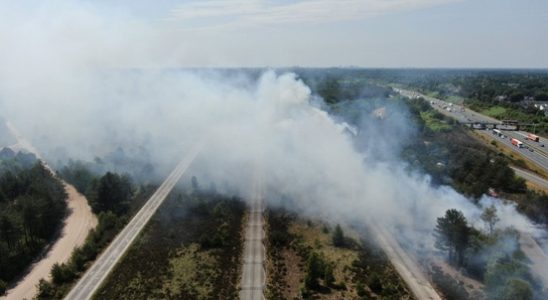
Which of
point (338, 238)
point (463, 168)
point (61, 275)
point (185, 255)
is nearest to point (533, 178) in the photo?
point (463, 168)

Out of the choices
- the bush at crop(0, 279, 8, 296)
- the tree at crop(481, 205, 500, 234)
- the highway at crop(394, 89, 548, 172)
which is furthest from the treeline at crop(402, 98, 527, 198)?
the bush at crop(0, 279, 8, 296)

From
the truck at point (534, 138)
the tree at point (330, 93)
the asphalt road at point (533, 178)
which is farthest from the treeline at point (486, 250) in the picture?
the tree at point (330, 93)

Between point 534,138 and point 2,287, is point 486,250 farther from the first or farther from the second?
point 534,138

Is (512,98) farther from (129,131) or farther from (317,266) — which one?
(317,266)

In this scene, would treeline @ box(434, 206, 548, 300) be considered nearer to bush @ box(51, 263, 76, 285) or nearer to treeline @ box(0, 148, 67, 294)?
bush @ box(51, 263, 76, 285)

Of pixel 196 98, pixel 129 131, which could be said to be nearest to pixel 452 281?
pixel 196 98

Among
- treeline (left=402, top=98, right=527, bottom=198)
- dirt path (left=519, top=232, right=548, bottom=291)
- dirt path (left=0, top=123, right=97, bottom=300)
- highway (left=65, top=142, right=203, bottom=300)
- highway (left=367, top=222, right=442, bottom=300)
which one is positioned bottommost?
dirt path (left=0, top=123, right=97, bottom=300)
